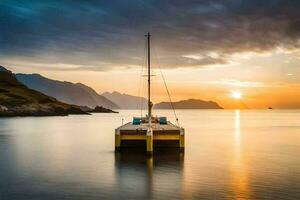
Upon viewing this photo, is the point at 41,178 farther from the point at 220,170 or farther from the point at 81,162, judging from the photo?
the point at 220,170

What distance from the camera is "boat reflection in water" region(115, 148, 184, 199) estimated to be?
24.0m

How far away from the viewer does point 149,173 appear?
30.6m

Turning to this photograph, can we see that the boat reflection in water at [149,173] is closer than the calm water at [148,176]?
No

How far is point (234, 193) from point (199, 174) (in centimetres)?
748

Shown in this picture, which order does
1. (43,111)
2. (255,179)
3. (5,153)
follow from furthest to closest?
(43,111)
(5,153)
(255,179)

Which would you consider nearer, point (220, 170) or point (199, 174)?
point (199, 174)

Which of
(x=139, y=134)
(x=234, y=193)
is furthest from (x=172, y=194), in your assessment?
(x=139, y=134)

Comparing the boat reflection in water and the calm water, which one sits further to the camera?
the boat reflection in water

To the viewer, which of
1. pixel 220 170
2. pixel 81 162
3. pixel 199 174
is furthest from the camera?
pixel 81 162

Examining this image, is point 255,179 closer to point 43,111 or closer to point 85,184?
point 85,184

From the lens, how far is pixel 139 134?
39.9m

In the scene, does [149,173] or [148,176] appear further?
[149,173]

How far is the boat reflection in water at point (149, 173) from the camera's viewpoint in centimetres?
2405

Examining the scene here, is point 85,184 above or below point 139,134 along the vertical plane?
below
